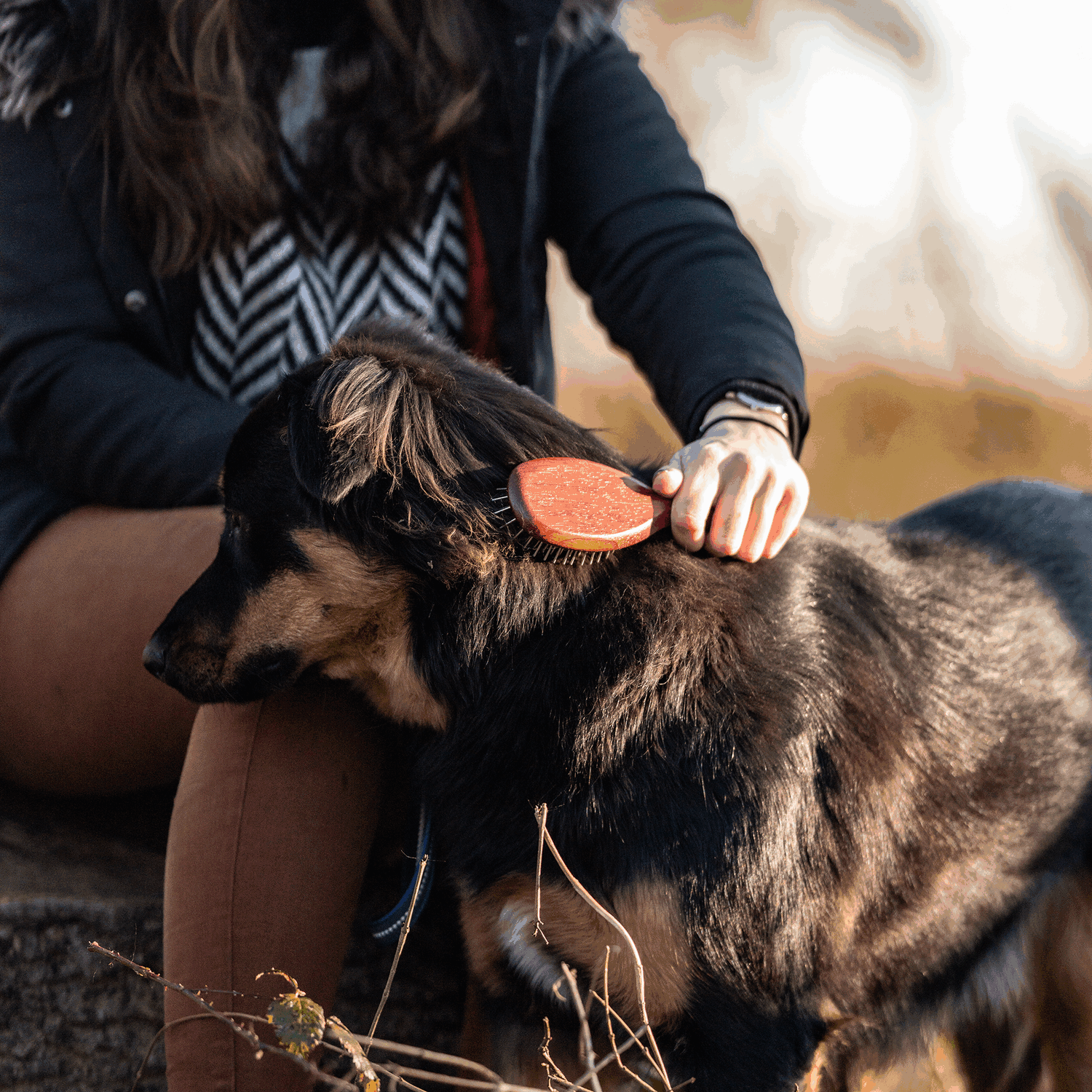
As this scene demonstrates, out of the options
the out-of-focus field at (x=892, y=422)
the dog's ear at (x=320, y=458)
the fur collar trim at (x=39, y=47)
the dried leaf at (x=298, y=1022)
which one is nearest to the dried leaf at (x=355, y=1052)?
the dried leaf at (x=298, y=1022)

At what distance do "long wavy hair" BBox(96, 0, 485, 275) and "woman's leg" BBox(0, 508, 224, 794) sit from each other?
708 mm

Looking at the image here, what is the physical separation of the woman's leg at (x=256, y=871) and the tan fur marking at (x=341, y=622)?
124 mm

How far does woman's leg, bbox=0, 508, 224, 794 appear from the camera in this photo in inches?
80.0

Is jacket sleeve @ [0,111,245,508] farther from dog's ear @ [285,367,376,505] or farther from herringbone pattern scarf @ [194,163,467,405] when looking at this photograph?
dog's ear @ [285,367,376,505]

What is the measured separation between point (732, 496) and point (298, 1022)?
3.48 ft

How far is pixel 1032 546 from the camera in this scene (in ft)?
8.30

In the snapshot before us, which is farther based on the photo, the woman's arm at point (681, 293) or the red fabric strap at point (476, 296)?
the red fabric strap at point (476, 296)

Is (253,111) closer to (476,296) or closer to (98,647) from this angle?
(476,296)

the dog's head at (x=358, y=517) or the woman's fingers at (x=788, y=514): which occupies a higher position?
the woman's fingers at (x=788, y=514)

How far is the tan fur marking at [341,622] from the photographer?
1.84 metres

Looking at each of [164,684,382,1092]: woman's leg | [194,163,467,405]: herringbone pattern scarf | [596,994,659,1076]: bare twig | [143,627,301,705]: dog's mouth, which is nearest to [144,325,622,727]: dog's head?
[143,627,301,705]: dog's mouth

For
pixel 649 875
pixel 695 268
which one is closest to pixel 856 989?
pixel 649 875

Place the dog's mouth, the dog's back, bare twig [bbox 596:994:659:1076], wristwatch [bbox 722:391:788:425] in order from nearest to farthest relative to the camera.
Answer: bare twig [bbox 596:994:659:1076] → the dog's mouth → wristwatch [bbox 722:391:788:425] → the dog's back

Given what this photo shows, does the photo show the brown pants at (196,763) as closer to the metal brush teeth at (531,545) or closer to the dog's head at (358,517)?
the dog's head at (358,517)
